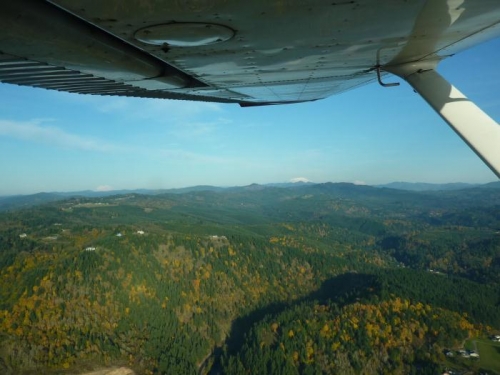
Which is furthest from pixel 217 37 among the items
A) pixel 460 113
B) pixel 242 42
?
pixel 460 113

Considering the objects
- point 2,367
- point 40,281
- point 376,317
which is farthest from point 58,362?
point 376,317

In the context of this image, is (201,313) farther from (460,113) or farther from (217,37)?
(217,37)

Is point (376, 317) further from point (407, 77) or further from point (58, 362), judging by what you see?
point (407, 77)

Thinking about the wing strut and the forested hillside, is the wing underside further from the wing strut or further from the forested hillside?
the forested hillside

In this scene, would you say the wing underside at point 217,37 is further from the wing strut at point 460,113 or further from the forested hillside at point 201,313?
the forested hillside at point 201,313

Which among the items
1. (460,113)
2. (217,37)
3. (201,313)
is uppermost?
(217,37)
